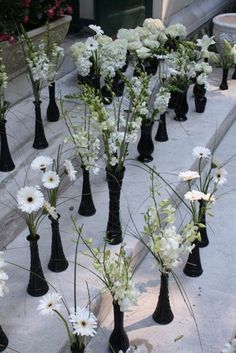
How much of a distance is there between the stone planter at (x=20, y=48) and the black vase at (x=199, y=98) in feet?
3.62

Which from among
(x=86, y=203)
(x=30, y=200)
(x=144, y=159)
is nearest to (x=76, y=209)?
(x=86, y=203)

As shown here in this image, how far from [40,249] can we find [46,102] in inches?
56.7

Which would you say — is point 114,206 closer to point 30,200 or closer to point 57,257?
point 57,257

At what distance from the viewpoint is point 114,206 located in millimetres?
2580

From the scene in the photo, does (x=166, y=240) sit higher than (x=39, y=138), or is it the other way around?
(x=166, y=240)

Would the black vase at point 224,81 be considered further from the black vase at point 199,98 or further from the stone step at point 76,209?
the black vase at point 199,98

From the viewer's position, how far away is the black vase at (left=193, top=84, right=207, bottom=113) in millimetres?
4035

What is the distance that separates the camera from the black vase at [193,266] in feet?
8.57

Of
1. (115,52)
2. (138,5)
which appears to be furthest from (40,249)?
(138,5)

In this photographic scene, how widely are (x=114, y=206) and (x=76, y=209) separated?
440 mm

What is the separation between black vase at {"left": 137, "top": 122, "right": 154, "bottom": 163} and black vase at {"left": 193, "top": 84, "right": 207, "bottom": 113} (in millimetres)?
867

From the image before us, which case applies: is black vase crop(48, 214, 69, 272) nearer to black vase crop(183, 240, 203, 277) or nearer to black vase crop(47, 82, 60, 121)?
black vase crop(183, 240, 203, 277)

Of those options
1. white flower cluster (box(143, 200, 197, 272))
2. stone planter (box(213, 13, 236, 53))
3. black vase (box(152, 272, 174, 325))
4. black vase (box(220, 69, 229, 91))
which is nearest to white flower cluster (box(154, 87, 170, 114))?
white flower cluster (box(143, 200, 197, 272))

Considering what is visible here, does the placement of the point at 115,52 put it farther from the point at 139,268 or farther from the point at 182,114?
the point at 139,268
